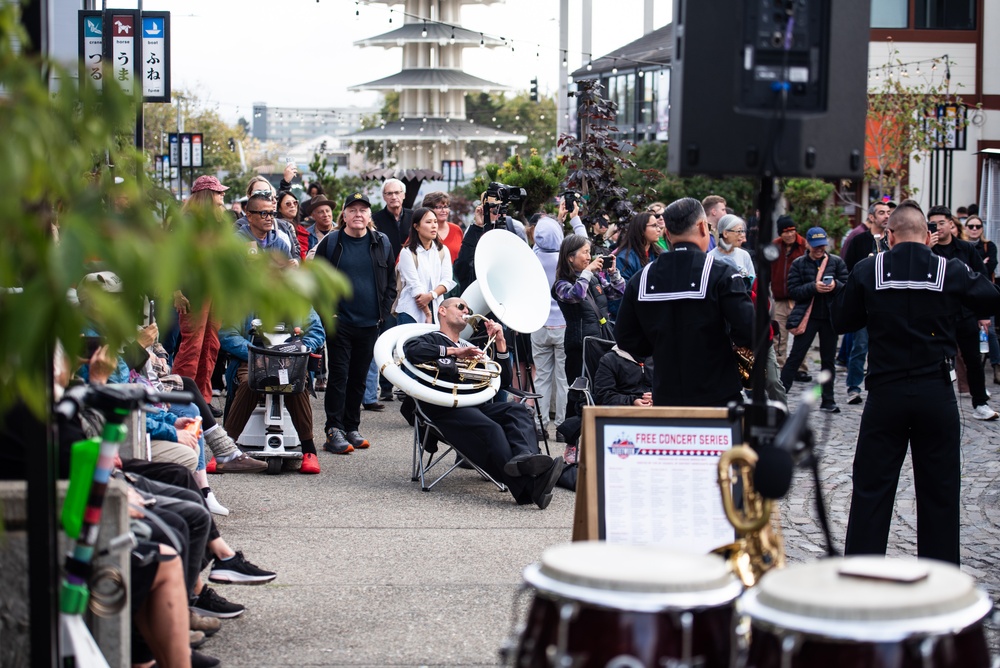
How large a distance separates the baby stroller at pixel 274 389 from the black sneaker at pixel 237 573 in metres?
2.61

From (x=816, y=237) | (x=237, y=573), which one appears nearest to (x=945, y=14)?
(x=816, y=237)

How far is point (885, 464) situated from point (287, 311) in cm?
446

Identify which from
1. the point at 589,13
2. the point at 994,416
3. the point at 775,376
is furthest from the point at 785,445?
the point at 589,13

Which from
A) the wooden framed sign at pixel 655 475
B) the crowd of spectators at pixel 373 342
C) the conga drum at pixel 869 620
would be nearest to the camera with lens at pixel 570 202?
the crowd of spectators at pixel 373 342

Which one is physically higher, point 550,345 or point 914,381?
point 914,381

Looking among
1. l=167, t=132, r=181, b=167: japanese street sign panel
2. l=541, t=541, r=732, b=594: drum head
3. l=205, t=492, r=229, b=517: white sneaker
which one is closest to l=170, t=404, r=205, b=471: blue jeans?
l=205, t=492, r=229, b=517: white sneaker

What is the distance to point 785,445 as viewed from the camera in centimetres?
350

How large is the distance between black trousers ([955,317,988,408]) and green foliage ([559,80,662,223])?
4.01 meters

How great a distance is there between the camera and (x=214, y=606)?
557 cm

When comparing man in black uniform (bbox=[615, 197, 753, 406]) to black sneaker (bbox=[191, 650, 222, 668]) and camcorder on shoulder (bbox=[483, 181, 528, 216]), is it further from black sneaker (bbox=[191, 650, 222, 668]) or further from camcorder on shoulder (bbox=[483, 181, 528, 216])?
camcorder on shoulder (bbox=[483, 181, 528, 216])

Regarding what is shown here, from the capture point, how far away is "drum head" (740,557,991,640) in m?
2.78

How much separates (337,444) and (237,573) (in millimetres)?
3646

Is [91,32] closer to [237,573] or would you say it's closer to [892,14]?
[237,573]

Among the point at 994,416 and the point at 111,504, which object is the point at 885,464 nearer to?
the point at 111,504
